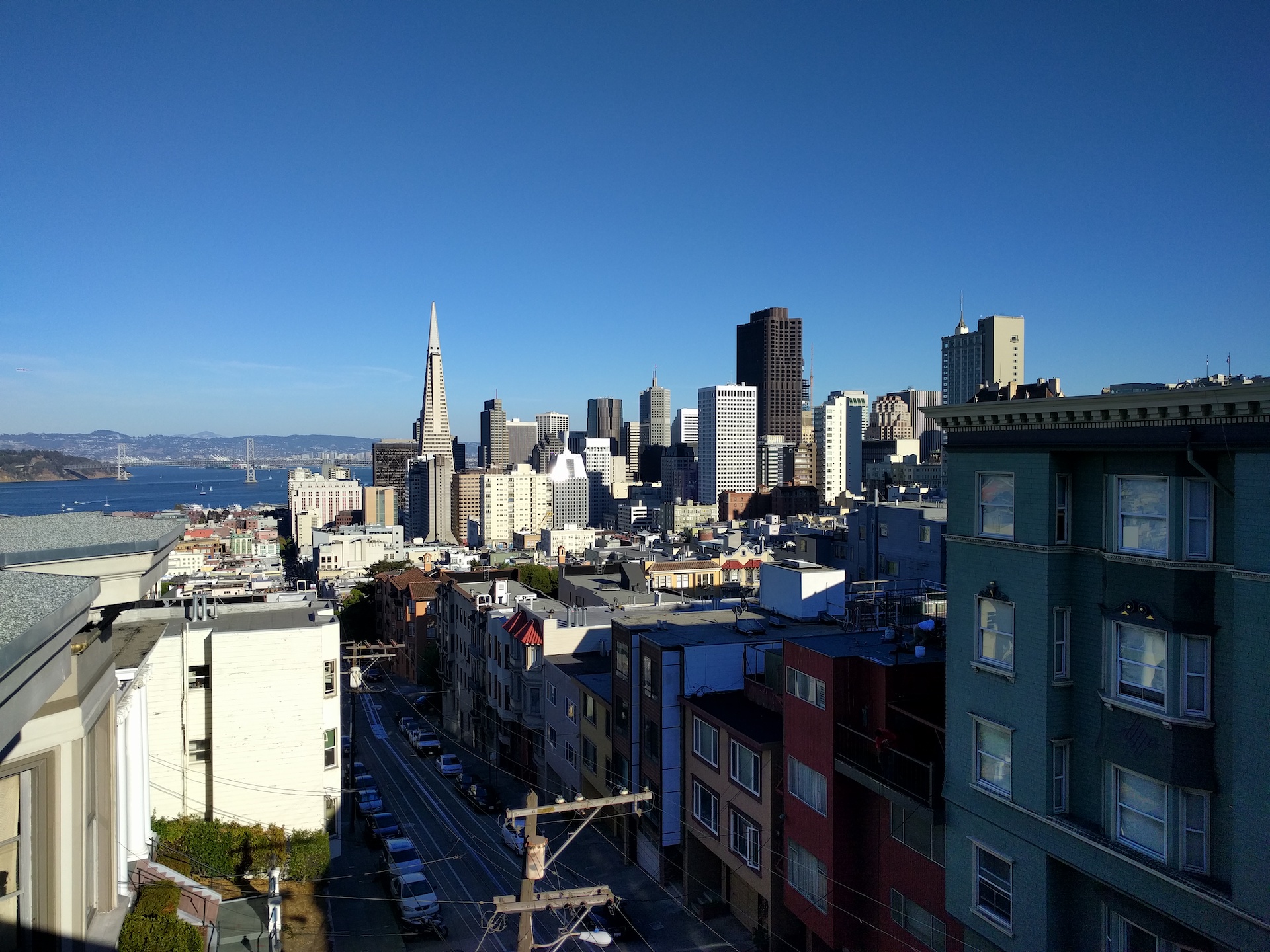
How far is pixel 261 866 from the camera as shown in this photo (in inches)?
792

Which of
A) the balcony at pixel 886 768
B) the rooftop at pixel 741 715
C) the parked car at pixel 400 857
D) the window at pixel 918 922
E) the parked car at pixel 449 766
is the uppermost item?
the balcony at pixel 886 768

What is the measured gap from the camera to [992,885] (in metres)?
12.6

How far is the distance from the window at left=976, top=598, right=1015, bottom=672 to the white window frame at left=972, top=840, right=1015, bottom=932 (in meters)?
2.66

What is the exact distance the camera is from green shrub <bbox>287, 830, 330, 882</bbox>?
21250mm

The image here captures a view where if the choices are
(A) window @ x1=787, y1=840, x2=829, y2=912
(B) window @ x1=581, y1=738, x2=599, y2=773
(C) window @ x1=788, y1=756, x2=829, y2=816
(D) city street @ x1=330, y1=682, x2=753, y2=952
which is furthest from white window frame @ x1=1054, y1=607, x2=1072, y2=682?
(B) window @ x1=581, y1=738, x2=599, y2=773

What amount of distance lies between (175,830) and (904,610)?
1686cm

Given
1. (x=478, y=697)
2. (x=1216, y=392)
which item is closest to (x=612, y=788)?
(x=478, y=697)

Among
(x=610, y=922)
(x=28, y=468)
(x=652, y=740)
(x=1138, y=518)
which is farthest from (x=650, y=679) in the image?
(x=28, y=468)

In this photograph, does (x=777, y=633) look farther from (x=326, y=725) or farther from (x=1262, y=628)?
(x=1262, y=628)

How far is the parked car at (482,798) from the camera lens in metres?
30.9

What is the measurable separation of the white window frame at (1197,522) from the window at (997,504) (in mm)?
2350

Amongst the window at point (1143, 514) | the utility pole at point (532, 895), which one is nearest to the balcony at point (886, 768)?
the window at point (1143, 514)

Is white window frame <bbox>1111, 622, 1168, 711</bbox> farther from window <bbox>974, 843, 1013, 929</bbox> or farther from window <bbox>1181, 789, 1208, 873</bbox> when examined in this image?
window <bbox>974, 843, 1013, 929</bbox>

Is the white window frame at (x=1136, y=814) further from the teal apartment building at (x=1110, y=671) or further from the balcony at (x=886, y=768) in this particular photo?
the balcony at (x=886, y=768)
